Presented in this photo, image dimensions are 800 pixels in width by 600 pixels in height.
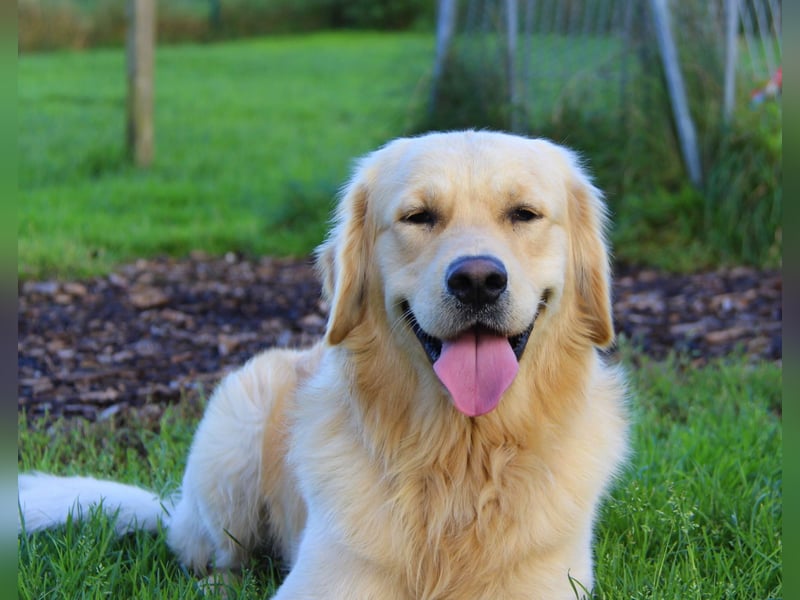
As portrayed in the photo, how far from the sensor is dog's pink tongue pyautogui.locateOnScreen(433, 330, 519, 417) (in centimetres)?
228

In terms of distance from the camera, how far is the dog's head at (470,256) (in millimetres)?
2238

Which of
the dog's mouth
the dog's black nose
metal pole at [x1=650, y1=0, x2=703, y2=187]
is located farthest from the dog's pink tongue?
metal pole at [x1=650, y1=0, x2=703, y2=187]

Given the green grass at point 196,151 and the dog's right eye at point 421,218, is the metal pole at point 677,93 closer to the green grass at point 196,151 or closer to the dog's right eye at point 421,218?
the green grass at point 196,151

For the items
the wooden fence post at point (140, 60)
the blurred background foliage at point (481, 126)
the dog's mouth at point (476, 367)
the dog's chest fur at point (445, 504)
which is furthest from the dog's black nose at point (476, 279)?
the wooden fence post at point (140, 60)

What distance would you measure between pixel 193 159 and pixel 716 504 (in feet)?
27.6

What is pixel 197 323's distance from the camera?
5.34 metres

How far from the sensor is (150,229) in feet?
A: 23.9

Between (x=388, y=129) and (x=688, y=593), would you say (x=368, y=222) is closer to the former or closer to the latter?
(x=688, y=593)

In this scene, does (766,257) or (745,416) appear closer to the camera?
(745,416)

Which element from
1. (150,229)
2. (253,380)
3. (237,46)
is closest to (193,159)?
(150,229)

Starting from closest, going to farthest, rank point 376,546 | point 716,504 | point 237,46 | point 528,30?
1. point 376,546
2. point 716,504
3. point 528,30
4. point 237,46

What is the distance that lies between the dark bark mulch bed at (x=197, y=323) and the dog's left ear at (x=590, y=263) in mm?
2170

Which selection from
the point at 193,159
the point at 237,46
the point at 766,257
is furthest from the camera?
the point at 237,46

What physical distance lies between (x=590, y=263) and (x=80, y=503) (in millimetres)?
1814
